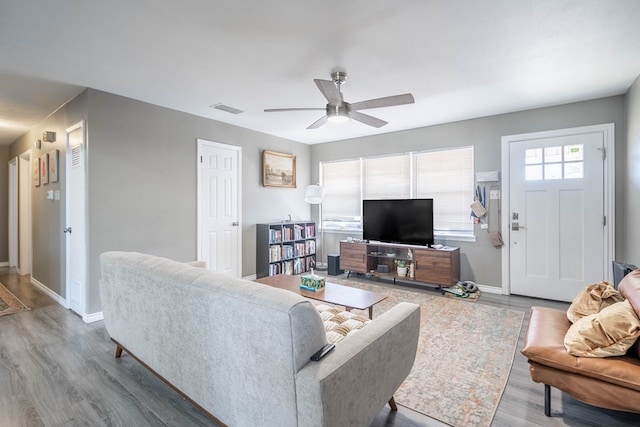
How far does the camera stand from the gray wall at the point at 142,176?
10.8 feet

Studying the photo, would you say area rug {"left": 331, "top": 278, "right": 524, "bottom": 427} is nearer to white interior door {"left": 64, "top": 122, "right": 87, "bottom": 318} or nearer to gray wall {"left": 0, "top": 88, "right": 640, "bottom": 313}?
gray wall {"left": 0, "top": 88, "right": 640, "bottom": 313}

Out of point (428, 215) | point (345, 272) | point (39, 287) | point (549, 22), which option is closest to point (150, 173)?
point (39, 287)

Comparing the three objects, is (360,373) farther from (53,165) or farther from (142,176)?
(53,165)

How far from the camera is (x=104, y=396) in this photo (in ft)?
6.63

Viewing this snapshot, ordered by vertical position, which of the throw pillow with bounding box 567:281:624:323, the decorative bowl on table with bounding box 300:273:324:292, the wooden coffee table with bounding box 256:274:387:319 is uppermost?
the throw pillow with bounding box 567:281:624:323

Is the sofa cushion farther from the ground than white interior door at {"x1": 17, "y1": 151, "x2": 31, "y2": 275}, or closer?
closer

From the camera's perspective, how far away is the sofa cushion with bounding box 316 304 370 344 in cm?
189

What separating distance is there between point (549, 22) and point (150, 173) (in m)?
4.03

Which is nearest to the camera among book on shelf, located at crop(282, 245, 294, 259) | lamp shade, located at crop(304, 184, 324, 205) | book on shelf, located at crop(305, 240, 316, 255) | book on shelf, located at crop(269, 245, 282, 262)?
book on shelf, located at crop(269, 245, 282, 262)

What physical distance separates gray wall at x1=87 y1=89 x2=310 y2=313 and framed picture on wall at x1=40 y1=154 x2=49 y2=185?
1.54m

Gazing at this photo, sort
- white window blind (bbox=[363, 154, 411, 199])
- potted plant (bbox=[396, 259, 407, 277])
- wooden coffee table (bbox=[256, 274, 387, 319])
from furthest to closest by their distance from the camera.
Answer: white window blind (bbox=[363, 154, 411, 199]), potted plant (bbox=[396, 259, 407, 277]), wooden coffee table (bbox=[256, 274, 387, 319])

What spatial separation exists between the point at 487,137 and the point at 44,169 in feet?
20.1

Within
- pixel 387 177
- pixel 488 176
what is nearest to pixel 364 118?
pixel 488 176

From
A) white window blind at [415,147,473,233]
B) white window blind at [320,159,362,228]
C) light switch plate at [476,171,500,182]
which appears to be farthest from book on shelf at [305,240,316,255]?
light switch plate at [476,171,500,182]
